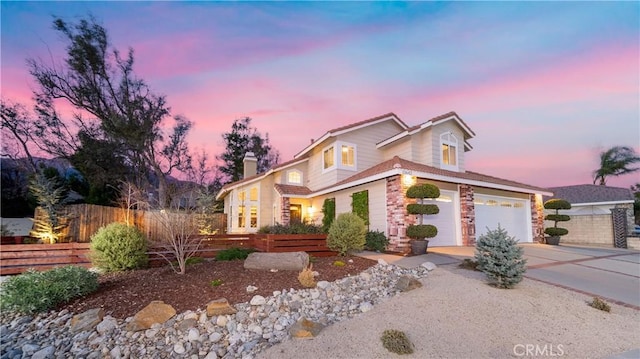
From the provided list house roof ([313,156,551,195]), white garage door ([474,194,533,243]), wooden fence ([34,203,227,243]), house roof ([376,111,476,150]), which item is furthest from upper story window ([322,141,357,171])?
wooden fence ([34,203,227,243])

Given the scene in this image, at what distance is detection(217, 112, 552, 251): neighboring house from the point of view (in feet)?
38.4

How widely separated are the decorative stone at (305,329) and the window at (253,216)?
14259 mm

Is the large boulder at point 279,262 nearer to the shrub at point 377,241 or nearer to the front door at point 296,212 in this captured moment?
the shrub at point 377,241

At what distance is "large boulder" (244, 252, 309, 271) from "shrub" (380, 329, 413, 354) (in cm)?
372

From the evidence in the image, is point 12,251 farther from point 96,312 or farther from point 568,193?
point 568,193

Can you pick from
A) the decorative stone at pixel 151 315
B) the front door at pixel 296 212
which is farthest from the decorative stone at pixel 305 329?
the front door at pixel 296 212

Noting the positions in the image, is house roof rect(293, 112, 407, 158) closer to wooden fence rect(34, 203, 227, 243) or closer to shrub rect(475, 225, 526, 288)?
wooden fence rect(34, 203, 227, 243)

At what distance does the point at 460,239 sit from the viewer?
12.5m

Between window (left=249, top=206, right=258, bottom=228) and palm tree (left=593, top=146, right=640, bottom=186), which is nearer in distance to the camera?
window (left=249, top=206, right=258, bottom=228)

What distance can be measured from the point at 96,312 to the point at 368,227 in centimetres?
973

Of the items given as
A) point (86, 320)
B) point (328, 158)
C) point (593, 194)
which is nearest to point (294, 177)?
point (328, 158)

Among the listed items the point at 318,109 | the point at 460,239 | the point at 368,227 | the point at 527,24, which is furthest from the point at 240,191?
the point at 527,24

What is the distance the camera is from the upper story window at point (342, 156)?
15235 mm

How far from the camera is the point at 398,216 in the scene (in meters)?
10.8
